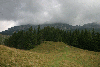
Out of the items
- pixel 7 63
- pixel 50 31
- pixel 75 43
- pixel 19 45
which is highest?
pixel 50 31

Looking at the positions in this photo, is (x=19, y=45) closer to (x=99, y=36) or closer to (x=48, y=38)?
(x=48, y=38)

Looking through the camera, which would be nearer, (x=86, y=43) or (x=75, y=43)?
(x=86, y=43)

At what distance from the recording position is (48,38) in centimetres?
7381

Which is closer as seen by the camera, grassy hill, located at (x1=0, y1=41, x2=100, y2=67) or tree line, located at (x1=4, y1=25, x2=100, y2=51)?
grassy hill, located at (x1=0, y1=41, x2=100, y2=67)

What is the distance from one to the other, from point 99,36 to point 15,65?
5678cm

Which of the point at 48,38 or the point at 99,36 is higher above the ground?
the point at 99,36

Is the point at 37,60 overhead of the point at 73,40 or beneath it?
overhead

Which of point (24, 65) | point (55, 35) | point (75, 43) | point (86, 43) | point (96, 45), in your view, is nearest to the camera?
point (24, 65)

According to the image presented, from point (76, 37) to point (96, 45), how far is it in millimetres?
16564

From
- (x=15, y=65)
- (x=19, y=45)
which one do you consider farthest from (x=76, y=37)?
(x=15, y=65)

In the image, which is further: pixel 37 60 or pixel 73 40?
pixel 73 40

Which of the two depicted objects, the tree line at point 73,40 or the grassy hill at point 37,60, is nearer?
the grassy hill at point 37,60

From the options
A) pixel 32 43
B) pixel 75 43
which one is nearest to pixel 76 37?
pixel 75 43

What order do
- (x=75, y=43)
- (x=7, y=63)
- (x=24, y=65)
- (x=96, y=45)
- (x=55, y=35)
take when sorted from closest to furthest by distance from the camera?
1. (x=7, y=63)
2. (x=24, y=65)
3. (x=96, y=45)
4. (x=75, y=43)
5. (x=55, y=35)
